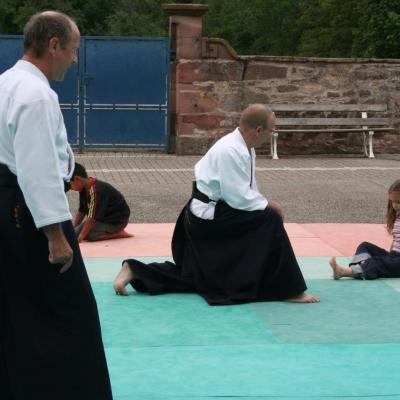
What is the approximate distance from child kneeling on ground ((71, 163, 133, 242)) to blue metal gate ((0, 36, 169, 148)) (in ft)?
30.0

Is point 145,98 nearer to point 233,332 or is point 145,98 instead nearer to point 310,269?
point 310,269

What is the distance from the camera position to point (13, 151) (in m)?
3.69

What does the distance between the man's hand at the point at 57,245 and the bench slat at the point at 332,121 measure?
14257 millimetres

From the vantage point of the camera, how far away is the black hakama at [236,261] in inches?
257

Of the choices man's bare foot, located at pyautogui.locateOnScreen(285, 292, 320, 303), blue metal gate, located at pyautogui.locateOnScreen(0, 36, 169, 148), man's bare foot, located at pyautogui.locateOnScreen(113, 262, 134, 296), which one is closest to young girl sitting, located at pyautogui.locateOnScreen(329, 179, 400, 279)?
man's bare foot, located at pyautogui.locateOnScreen(285, 292, 320, 303)

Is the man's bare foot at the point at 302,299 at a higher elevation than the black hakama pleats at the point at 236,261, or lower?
lower

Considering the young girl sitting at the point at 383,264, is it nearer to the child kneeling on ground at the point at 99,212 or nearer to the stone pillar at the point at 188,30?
the child kneeling on ground at the point at 99,212

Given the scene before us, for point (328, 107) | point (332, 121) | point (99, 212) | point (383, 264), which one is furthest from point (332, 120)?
point (383, 264)

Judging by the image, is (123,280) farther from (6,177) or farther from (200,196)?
(6,177)

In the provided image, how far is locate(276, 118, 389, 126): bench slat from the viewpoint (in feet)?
58.4

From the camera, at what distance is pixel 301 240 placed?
9102 mm

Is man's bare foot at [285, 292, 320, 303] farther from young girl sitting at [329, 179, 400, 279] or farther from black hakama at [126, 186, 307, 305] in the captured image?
young girl sitting at [329, 179, 400, 279]

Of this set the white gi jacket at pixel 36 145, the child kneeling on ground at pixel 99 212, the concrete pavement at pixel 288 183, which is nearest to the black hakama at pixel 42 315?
the white gi jacket at pixel 36 145

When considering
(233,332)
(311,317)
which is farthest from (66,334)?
(311,317)
